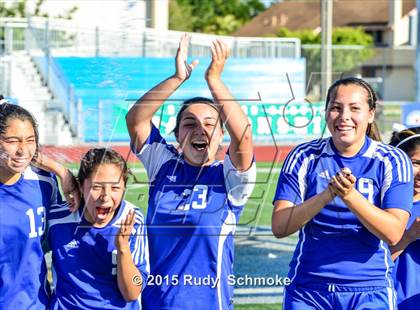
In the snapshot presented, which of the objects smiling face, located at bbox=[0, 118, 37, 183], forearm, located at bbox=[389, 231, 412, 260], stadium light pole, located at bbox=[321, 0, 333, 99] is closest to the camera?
smiling face, located at bbox=[0, 118, 37, 183]

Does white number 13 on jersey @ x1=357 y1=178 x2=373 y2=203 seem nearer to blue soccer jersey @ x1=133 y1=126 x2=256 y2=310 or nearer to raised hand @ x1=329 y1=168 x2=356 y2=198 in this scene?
raised hand @ x1=329 y1=168 x2=356 y2=198

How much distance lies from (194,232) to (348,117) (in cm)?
77

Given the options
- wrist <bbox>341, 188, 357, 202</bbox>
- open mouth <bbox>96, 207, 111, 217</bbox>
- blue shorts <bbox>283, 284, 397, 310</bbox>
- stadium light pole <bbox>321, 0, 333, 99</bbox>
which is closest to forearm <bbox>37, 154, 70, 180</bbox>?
open mouth <bbox>96, 207, 111, 217</bbox>

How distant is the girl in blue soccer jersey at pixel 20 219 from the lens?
3.51 m

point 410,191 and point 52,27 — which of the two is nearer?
point 410,191

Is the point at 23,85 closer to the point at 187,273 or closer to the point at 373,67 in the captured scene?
the point at 187,273

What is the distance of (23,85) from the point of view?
16750mm

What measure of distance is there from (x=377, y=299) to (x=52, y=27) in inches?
664

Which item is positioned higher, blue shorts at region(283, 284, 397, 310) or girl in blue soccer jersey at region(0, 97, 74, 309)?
girl in blue soccer jersey at region(0, 97, 74, 309)

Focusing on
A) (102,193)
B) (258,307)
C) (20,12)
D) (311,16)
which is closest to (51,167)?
(102,193)

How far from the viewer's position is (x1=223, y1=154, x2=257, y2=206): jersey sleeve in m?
3.46

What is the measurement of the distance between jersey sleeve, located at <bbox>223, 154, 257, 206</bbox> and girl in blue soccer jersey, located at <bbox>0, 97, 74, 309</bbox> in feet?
2.61

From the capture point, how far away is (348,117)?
3332 mm

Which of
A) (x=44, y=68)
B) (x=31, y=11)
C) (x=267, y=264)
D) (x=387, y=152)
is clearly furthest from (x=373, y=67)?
(x=387, y=152)
